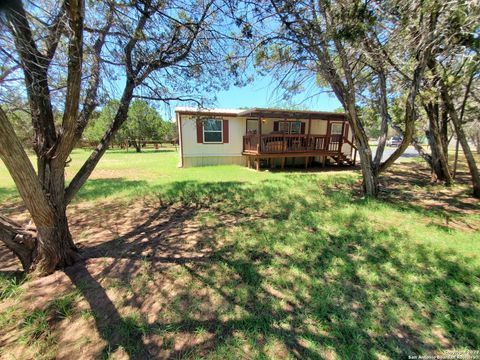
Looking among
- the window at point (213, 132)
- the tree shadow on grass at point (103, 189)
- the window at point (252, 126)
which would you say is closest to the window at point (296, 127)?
the window at point (252, 126)

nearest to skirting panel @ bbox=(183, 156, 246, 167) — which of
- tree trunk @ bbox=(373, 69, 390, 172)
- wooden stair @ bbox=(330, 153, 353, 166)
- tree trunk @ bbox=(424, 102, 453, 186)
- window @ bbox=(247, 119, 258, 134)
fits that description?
window @ bbox=(247, 119, 258, 134)

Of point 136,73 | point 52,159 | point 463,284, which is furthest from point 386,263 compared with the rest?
point 136,73

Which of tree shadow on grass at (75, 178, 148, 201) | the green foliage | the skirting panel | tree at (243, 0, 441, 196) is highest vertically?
tree at (243, 0, 441, 196)

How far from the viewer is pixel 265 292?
2357mm

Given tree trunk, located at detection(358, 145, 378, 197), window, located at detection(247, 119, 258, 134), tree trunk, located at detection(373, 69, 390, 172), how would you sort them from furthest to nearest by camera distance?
window, located at detection(247, 119, 258, 134) < tree trunk, located at detection(358, 145, 378, 197) < tree trunk, located at detection(373, 69, 390, 172)

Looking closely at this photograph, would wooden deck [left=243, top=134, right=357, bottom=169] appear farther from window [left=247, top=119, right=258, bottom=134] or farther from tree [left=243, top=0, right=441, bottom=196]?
tree [left=243, top=0, right=441, bottom=196]

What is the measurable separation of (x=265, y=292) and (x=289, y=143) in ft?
31.6

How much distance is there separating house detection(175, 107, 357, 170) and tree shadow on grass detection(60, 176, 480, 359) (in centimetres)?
728

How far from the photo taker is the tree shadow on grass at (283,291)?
70.4 inches

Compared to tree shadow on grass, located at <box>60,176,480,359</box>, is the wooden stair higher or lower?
higher

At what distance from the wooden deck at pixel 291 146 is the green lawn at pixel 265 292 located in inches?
265

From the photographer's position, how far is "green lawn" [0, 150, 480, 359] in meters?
1.78

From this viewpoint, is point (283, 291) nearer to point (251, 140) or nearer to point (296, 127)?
point (251, 140)

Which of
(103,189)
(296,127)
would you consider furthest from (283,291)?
(296,127)
